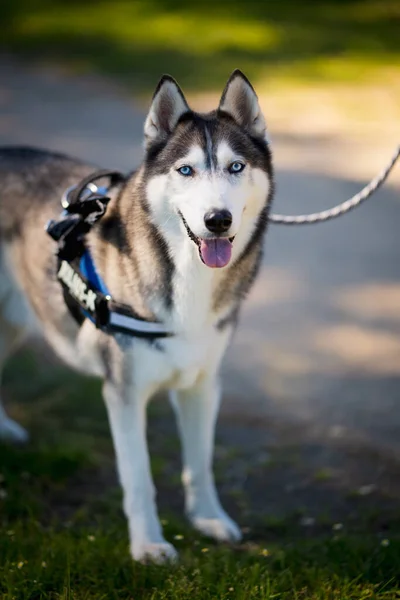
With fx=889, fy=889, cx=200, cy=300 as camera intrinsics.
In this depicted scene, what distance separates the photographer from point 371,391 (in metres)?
5.23

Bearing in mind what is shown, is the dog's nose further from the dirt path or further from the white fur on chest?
the dirt path

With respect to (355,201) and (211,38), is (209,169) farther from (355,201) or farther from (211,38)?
(211,38)

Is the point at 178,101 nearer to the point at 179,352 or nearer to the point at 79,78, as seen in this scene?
the point at 179,352

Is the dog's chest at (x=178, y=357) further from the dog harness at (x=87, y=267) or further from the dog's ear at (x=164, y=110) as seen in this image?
the dog's ear at (x=164, y=110)

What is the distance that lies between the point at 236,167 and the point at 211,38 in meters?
13.4

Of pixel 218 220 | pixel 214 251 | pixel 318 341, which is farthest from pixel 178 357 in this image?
pixel 318 341

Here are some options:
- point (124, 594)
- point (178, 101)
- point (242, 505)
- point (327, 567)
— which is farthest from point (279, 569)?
point (178, 101)

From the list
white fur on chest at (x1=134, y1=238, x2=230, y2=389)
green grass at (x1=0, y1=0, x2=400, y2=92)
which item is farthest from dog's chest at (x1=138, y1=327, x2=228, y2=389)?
green grass at (x1=0, y1=0, x2=400, y2=92)

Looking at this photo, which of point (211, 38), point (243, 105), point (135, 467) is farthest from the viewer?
point (211, 38)

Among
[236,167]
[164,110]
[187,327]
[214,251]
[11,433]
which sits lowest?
[11,433]

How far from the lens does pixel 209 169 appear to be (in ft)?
10.4

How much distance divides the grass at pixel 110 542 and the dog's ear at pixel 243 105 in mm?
1631

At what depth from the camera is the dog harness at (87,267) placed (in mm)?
3506

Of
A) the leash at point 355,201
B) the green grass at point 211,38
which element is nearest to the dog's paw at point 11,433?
the leash at point 355,201
